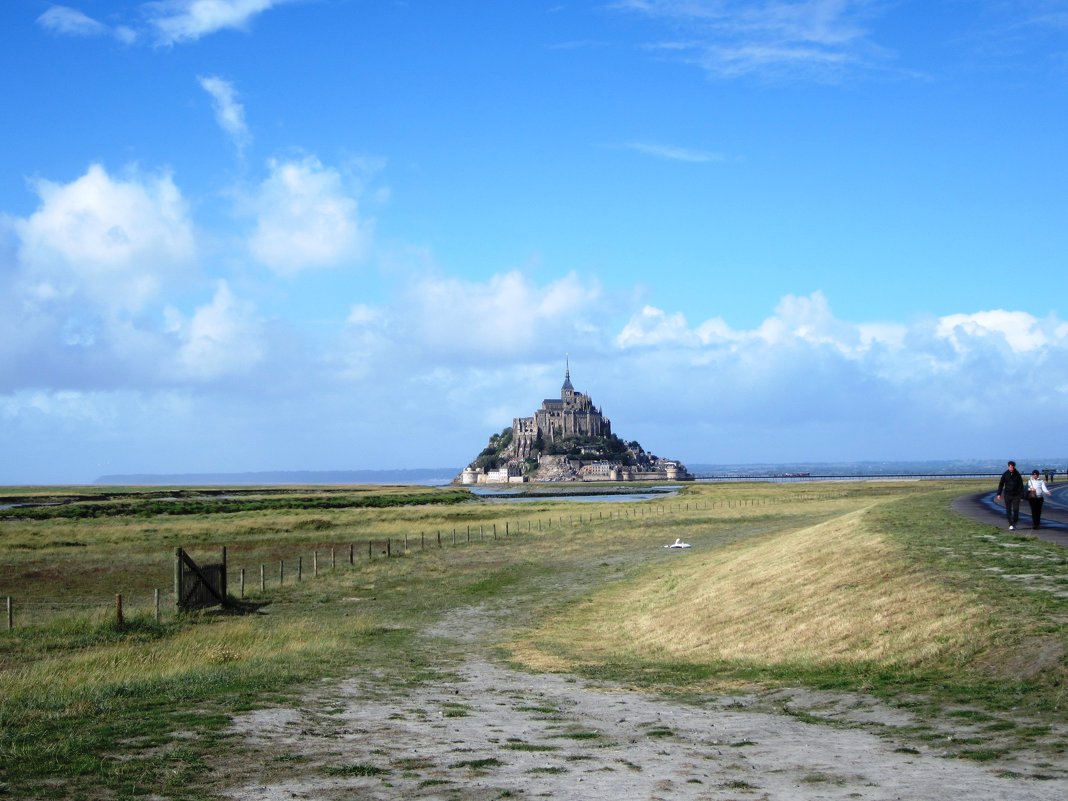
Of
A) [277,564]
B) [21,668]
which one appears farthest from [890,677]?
[277,564]

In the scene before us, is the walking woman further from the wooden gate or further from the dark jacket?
the wooden gate

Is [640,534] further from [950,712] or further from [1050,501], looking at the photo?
[950,712]

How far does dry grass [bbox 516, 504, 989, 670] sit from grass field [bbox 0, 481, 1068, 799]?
74 millimetres

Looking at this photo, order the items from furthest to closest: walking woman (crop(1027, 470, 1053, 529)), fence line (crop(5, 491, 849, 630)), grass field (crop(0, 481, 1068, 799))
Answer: fence line (crop(5, 491, 849, 630)) → walking woman (crop(1027, 470, 1053, 529)) → grass field (crop(0, 481, 1068, 799))

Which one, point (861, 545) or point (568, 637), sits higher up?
point (861, 545)

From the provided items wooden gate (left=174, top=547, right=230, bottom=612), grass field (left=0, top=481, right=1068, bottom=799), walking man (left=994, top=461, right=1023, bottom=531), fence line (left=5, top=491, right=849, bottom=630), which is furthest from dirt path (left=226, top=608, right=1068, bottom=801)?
walking man (left=994, top=461, right=1023, bottom=531)

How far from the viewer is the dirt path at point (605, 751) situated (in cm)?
968

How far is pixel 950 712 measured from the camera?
1279 cm

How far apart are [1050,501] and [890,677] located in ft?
133

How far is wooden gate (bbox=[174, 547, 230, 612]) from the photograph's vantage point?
29.5 metres

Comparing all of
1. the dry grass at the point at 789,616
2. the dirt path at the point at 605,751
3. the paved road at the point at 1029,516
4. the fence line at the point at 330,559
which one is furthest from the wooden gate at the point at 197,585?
the paved road at the point at 1029,516

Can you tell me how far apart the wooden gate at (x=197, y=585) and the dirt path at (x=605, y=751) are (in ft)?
48.4

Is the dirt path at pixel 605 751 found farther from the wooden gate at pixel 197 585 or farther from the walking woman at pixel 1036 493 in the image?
the walking woman at pixel 1036 493

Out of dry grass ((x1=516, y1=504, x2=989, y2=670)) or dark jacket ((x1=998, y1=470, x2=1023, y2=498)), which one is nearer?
dry grass ((x1=516, y1=504, x2=989, y2=670))
